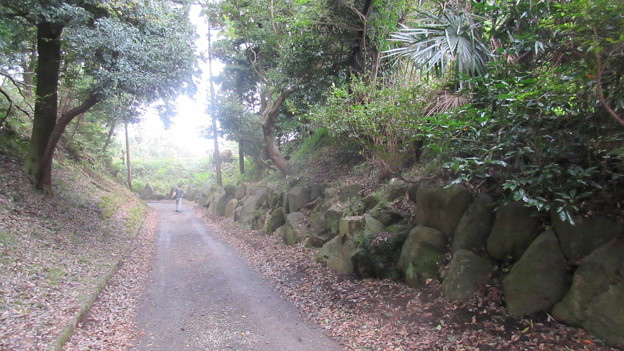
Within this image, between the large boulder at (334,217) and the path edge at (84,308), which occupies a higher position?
the large boulder at (334,217)

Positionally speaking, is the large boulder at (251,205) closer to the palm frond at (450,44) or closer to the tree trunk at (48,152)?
the tree trunk at (48,152)

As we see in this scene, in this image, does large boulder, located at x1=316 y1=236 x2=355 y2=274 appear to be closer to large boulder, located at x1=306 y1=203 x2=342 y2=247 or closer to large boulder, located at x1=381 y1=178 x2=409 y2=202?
large boulder, located at x1=306 y1=203 x2=342 y2=247

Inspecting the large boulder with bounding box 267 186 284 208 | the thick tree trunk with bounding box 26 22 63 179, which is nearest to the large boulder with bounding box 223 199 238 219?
the large boulder with bounding box 267 186 284 208

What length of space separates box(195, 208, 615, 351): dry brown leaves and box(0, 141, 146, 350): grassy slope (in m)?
3.58

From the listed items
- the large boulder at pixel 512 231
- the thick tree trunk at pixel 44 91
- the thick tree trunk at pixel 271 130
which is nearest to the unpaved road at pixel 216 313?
the large boulder at pixel 512 231

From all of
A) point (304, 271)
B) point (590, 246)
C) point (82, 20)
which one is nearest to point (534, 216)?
point (590, 246)

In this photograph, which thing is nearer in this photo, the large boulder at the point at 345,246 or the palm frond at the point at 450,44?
the palm frond at the point at 450,44

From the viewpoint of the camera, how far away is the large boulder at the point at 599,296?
3.70 m

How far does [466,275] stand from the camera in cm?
517

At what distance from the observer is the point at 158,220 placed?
19109mm

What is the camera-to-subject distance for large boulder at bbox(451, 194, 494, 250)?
5.46m

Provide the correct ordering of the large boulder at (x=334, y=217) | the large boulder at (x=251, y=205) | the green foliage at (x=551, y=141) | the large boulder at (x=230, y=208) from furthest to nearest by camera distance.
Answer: the large boulder at (x=230, y=208) < the large boulder at (x=251, y=205) < the large boulder at (x=334, y=217) < the green foliage at (x=551, y=141)

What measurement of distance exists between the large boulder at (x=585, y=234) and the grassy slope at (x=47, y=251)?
6137 millimetres

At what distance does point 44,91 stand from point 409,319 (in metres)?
11.0
